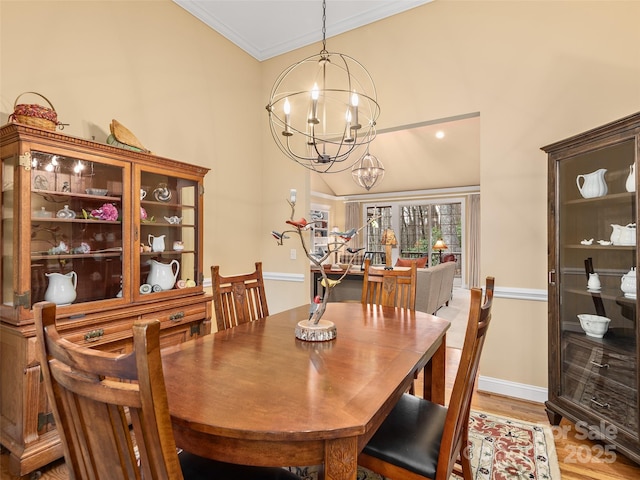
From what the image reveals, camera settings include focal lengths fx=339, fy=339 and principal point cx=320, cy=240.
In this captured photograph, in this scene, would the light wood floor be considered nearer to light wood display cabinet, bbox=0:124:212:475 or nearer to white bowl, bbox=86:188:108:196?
light wood display cabinet, bbox=0:124:212:475

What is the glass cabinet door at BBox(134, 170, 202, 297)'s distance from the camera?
240 cm

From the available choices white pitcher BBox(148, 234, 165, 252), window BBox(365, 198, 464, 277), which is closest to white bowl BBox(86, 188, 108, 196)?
white pitcher BBox(148, 234, 165, 252)

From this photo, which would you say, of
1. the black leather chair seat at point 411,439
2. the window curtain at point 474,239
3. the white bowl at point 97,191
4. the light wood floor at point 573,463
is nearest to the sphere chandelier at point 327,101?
the white bowl at point 97,191

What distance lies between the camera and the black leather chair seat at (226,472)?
42.4 inches

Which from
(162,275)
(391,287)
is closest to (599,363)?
(391,287)

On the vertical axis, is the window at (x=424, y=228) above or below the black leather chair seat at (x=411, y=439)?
above

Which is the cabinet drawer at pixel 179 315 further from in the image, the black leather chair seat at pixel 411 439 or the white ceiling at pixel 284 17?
the white ceiling at pixel 284 17

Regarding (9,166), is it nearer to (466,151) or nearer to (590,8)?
(590,8)

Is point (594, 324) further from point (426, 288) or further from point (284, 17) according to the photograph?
point (284, 17)

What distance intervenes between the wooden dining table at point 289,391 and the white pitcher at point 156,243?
113cm

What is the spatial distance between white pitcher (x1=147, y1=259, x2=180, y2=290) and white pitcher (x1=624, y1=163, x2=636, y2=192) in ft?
9.78

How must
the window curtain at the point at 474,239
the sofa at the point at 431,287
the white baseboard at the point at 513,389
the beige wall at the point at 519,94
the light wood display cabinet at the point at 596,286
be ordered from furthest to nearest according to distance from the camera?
the window curtain at the point at 474,239
the sofa at the point at 431,287
the white baseboard at the point at 513,389
the beige wall at the point at 519,94
the light wood display cabinet at the point at 596,286

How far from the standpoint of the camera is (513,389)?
269 cm

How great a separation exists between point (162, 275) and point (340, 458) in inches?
80.7
